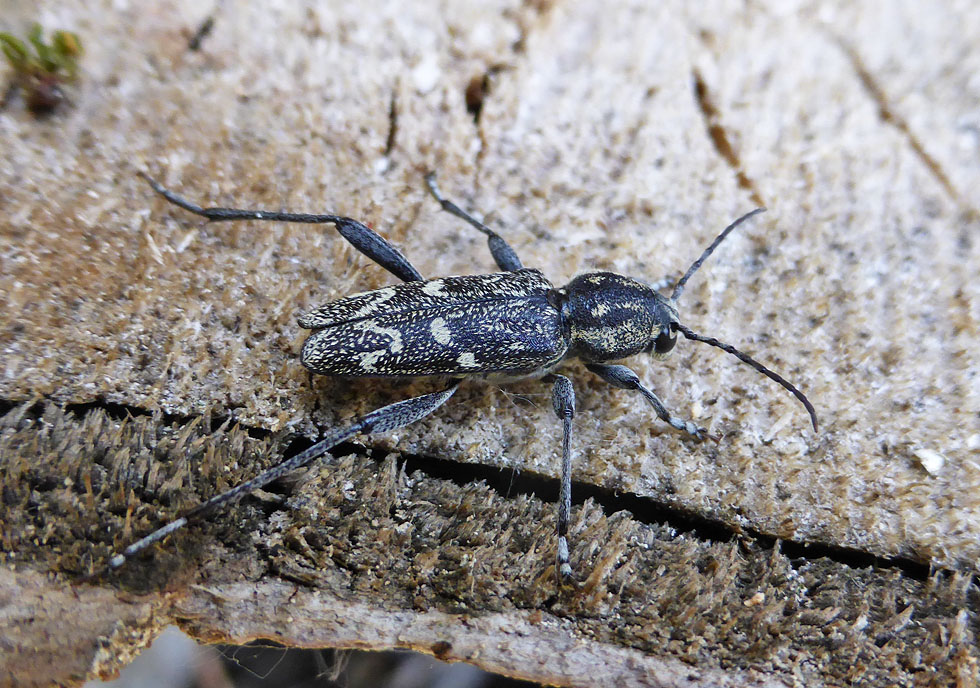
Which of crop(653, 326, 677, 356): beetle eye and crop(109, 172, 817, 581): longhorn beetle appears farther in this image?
crop(653, 326, 677, 356): beetle eye

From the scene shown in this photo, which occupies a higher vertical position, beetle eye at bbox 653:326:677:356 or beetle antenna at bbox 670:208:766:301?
beetle antenna at bbox 670:208:766:301

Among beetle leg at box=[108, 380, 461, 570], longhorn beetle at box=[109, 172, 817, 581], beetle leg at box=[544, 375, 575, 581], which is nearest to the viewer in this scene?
beetle leg at box=[108, 380, 461, 570]

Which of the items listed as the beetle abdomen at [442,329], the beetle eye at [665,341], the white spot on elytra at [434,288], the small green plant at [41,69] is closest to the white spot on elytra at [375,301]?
the beetle abdomen at [442,329]

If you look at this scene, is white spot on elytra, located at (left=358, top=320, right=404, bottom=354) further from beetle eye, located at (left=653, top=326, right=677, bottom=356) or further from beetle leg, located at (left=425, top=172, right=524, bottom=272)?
beetle eye, located at (left=653, top=326, right=677, bottom=356)

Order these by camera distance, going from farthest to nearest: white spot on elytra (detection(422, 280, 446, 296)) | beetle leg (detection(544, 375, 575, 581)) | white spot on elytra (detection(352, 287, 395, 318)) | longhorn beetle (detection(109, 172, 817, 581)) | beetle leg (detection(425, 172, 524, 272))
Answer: beetle leg (detection(425, 172, 524, 272)), white spot on elytra (detection(422, 280, 446, 296)), white spot on elytra (detection(352, 287, 395, 318)), longhorn beetle (detection(109, 172, 817, 581)), beetle leg (detection(544, 375, 575, 581))

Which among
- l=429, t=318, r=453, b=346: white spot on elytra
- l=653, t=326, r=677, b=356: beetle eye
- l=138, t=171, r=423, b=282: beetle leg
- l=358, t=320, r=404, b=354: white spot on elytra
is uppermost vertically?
l=138, t=171, r=423, b=282: beetle leg

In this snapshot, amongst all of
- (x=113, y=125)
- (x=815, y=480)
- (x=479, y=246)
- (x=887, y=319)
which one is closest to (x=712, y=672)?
(x=815, y=480)

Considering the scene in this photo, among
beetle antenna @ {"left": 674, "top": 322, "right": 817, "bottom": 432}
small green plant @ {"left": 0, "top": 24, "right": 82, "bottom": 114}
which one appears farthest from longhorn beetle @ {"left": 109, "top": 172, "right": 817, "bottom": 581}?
small green plant @ {"left": 0, "top": 24, "right": 82, "bottom": 114}
